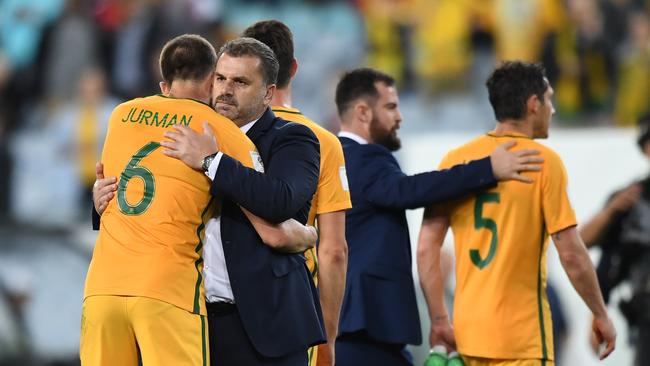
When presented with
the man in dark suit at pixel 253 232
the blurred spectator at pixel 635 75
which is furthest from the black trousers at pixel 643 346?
the blurred spectator at pixel 635 75

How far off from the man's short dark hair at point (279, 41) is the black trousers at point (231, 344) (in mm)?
1254

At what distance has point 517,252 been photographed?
4.97 metres

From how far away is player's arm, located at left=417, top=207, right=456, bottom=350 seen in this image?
5344mm

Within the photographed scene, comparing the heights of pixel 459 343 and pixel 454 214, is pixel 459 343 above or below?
below

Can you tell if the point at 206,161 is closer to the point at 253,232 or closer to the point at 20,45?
the point at 253,232

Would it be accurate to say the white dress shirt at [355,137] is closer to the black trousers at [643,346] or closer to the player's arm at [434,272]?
the player's arm at [434,272]

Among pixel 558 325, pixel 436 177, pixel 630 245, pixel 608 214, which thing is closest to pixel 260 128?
pixel 436 177

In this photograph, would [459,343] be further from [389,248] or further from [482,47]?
[482,47]

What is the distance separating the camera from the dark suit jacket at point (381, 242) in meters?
5.30

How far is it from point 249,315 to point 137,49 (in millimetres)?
9724

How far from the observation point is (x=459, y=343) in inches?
202

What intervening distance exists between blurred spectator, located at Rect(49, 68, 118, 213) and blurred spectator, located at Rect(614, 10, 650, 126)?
533 centimetres

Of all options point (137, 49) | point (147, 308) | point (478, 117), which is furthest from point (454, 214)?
point (137, 49)

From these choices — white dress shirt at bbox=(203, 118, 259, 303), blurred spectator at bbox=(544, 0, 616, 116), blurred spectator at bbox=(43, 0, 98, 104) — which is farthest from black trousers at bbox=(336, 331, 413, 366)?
blurred spectator at bbox=(43, 0, 98, 104)
